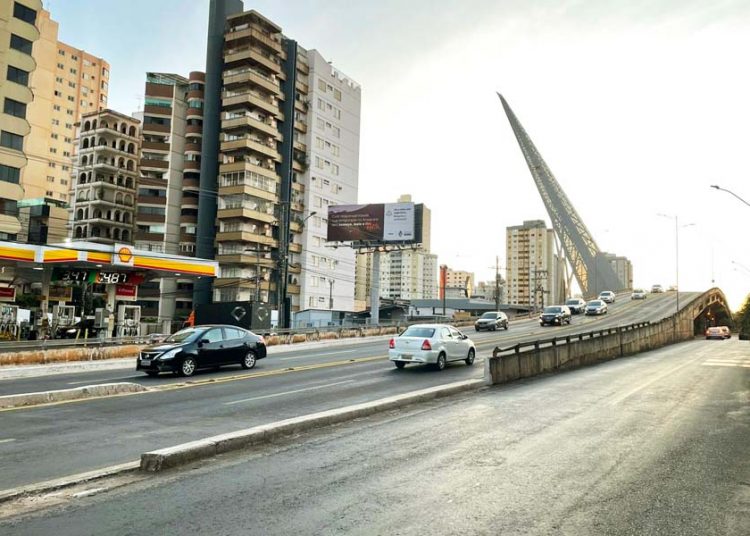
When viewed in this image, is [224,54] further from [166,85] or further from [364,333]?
[364,333]

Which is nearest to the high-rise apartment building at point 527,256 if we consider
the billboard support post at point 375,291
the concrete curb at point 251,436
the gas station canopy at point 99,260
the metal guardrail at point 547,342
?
the billboard support post at point 375,291

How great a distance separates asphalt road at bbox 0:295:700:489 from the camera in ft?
24.3

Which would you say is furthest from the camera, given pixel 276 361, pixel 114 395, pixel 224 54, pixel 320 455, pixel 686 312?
pixel 224 54

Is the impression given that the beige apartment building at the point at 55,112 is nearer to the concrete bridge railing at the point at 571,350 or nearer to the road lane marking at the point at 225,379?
the road lane marking at the point at 225,379

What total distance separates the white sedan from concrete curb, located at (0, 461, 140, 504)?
13.1 metres

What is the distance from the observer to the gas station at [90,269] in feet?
106

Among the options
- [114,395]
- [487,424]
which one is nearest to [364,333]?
[114,395]

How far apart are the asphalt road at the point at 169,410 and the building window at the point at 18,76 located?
4768cm

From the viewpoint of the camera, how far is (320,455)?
7426 mm

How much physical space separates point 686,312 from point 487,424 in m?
60.6

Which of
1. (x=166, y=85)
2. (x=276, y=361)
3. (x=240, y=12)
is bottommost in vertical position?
(x=276, y=361)

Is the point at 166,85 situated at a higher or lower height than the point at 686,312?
higher

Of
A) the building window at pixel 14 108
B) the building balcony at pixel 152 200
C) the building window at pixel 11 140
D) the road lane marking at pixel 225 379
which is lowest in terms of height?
the road lane marking at pixel 225 379

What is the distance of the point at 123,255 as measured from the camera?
34188 mm
